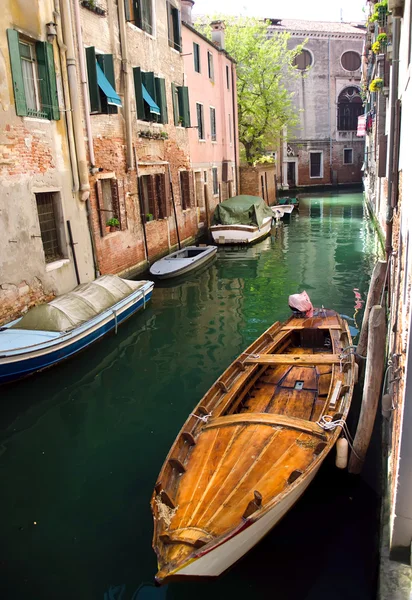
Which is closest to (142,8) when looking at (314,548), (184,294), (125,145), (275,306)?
(125,145)

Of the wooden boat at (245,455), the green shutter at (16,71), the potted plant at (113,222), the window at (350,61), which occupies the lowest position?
the wooden boat at (245,455)

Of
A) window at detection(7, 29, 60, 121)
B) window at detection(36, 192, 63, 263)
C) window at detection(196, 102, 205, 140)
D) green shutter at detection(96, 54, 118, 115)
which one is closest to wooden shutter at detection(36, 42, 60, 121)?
window at detection(7, 29, 60, 121)

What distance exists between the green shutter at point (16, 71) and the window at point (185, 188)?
9.11 meters

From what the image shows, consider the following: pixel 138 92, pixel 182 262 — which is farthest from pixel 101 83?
pixel 182 262

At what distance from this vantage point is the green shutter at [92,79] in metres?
10.7

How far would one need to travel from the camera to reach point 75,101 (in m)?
10.1

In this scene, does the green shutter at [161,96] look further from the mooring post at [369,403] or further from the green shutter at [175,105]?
the mooring post at [369,403]

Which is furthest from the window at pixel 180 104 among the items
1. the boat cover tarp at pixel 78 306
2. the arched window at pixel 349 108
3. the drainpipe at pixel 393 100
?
the arched window at pixel 349 108

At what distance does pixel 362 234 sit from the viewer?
19812 mm

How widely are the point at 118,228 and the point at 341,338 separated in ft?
23.9

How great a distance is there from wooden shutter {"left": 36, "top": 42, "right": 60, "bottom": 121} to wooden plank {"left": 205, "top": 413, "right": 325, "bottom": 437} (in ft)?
23.2

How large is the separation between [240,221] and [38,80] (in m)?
11.1

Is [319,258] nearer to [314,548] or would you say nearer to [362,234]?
[362,234]

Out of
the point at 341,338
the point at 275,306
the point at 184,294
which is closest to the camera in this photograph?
the point at 341,338
